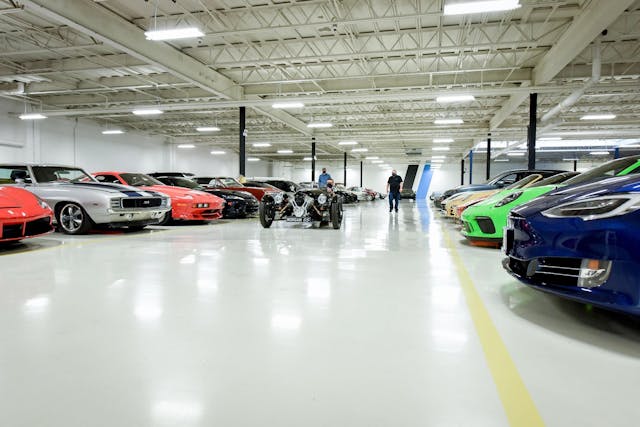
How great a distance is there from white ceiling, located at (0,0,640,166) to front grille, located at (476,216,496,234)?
4731 mm

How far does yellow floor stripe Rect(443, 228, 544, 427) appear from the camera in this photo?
1486 millimetres

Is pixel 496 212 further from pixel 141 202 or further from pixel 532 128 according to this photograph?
pixel 532 128

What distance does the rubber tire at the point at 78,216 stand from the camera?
6617 mm

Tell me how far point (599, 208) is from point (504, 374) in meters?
1.20

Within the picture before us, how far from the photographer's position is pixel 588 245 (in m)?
2.28

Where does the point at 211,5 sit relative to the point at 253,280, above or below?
above

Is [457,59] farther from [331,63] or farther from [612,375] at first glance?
[612,375]

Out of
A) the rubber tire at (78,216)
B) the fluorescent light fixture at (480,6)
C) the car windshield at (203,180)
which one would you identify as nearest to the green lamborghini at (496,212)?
the fluorescent light fixture at (480,6)

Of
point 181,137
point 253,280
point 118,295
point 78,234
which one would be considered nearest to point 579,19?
point 253,280

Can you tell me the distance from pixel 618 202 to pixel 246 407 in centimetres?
225

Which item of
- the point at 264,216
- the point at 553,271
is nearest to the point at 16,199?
the point at 264,216

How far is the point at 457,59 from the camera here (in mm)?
12062

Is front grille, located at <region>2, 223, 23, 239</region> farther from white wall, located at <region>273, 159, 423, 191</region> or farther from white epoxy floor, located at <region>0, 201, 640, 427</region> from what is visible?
white wall, located at <region>273, 159, 423, 191</region>

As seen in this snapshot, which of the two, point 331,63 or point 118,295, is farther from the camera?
point 331,63
